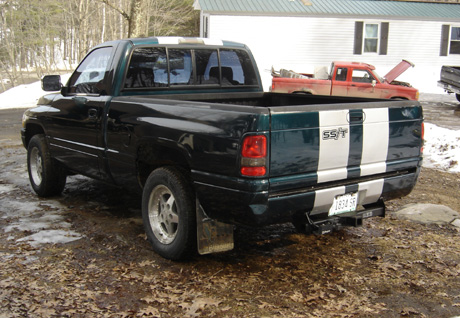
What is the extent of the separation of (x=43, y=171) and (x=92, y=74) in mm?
1584

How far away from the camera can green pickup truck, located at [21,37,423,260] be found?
11.9ft

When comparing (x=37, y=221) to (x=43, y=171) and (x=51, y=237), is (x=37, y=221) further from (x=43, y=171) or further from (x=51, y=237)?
(x=43, y=171)

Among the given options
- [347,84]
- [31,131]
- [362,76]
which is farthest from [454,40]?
[31,131]

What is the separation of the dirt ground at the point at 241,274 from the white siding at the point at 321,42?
1966 centimetres

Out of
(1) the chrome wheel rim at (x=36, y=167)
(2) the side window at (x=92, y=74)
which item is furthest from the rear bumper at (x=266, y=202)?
(1) the chrome wheel rim at (x=36, y=167)

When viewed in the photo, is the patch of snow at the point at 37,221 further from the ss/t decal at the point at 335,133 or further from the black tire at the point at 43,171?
the ss/t decal at the point at 335,133

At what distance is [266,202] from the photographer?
3594 millimetres

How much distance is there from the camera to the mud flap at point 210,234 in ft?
13.2

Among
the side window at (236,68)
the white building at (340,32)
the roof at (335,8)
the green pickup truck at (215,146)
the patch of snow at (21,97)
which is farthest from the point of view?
the white building at (340,32)

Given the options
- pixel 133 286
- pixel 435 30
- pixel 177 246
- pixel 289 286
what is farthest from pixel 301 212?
pixel 435 30

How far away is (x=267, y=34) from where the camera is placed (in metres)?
25.7

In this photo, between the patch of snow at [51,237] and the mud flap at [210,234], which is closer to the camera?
the mud flap at [210,234]

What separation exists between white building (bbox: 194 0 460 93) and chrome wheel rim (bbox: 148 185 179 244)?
20.6m

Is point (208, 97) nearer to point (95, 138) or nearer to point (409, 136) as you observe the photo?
point (95, 138)
